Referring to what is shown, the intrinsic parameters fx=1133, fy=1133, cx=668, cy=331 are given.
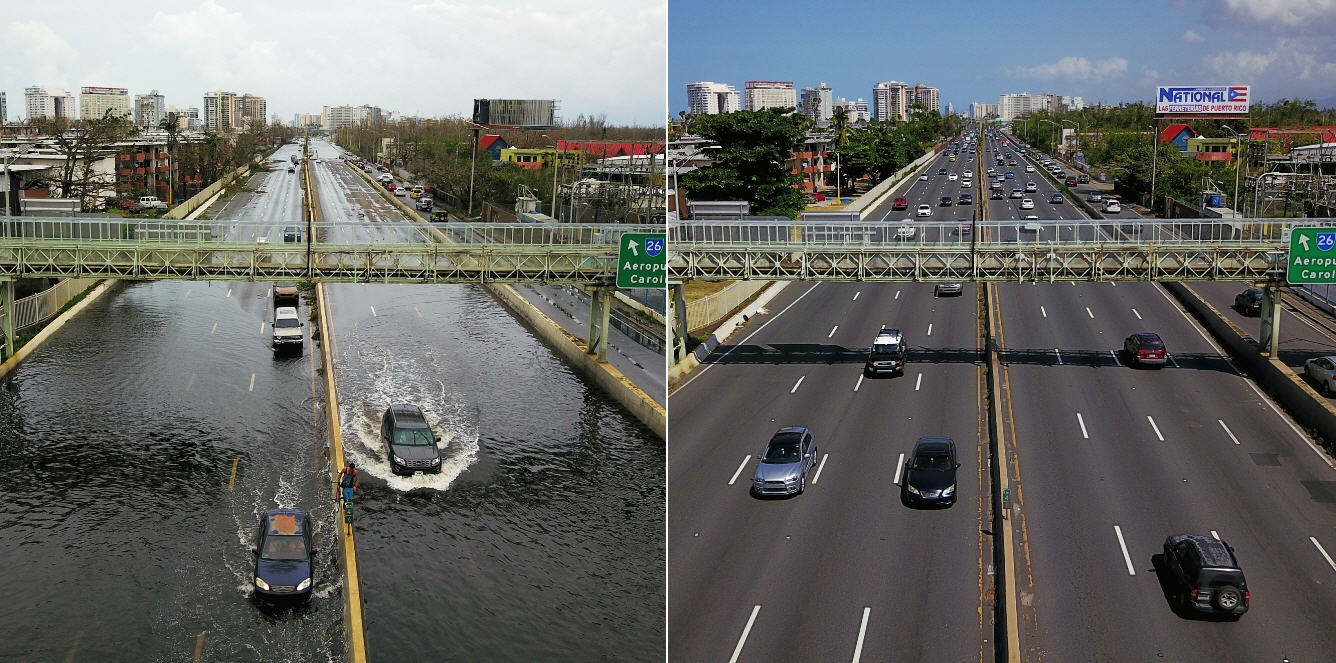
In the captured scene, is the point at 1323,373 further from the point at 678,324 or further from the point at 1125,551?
the point at 678,324

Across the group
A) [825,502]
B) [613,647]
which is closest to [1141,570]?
[825,502]

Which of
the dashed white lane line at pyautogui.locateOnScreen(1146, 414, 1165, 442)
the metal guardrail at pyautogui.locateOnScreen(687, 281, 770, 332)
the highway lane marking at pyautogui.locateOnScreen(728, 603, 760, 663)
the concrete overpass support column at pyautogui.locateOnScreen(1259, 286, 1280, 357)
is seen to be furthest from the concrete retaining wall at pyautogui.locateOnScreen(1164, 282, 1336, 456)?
the metal guardrail at pyautogui.locateOnScreen(687, 281, 770, 332)

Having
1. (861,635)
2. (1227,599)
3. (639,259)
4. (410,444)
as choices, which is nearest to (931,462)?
(1227,599)

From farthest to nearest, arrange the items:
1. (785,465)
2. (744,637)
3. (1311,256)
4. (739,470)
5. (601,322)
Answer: (601,322), (1311,256), (739,470), (785,465), (744,637)

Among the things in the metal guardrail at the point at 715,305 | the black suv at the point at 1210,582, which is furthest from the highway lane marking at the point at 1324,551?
the metal guardrail at the point at 715,305

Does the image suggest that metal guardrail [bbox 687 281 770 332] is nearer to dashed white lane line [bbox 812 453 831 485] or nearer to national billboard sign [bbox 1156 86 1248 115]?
dashed white lane line [bbox 812 453 831 485]

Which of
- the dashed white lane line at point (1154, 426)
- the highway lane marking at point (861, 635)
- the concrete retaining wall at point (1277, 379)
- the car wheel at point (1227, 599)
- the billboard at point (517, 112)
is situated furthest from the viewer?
the billboard at point (517, 112)

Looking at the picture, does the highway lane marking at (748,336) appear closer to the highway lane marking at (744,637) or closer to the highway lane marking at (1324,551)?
→ the highway lane marking at (744,637)
